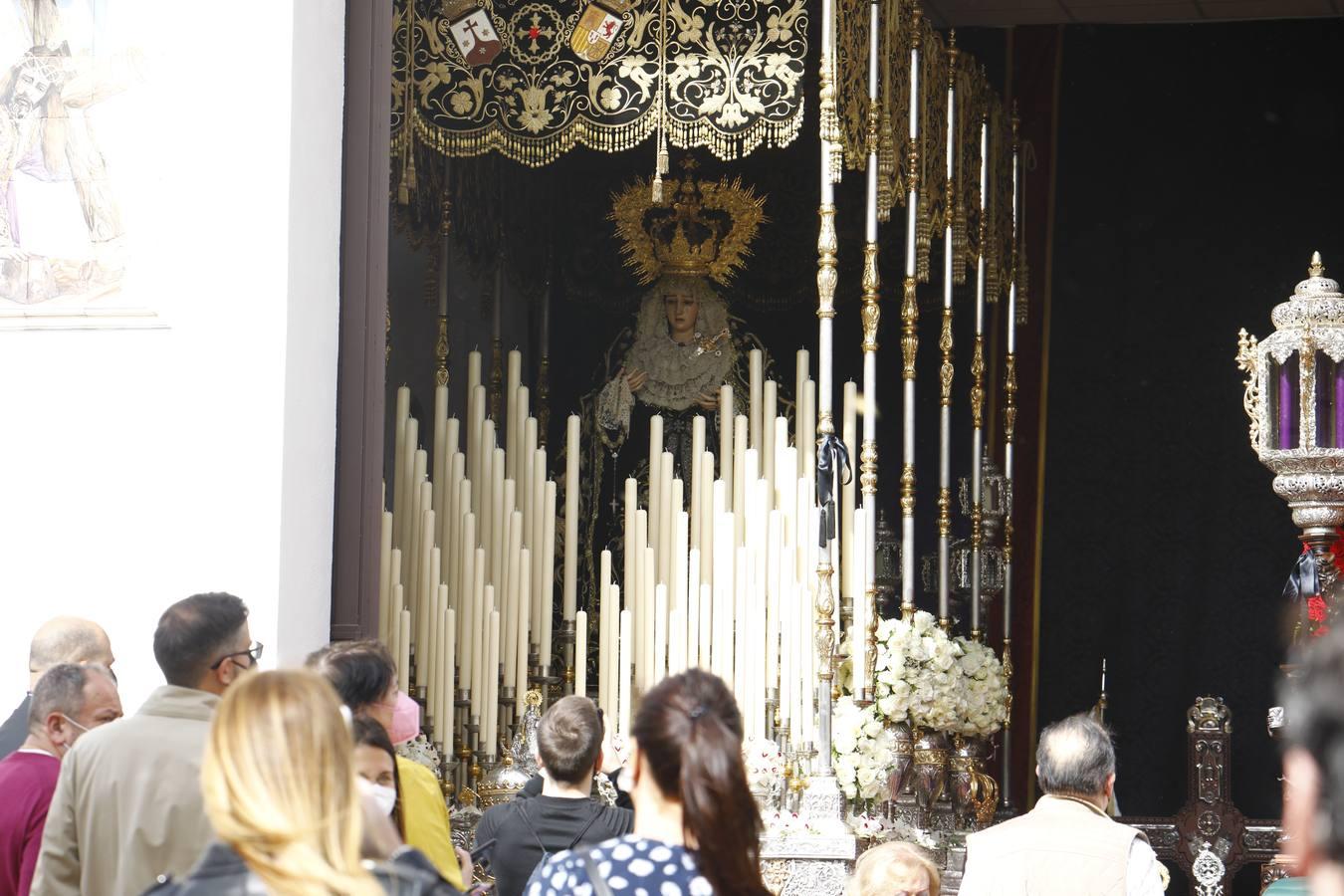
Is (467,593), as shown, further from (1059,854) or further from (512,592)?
(1059,854)

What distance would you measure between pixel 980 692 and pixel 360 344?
111 inches

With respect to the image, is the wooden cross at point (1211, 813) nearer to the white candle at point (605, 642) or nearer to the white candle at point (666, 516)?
the white candle at point (666, 516)

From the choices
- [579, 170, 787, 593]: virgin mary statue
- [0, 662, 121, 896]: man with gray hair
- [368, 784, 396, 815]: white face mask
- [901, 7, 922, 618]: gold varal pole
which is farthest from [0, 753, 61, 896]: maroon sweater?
[579, 170, 787, 593]: virgin mary statue

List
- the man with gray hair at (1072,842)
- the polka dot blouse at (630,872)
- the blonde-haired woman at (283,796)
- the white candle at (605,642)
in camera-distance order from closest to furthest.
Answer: the blonde-haired woman at (283,796), the polka dot blouse at (630,872), the man with gray hair at (1072,842), the white candle at (605,642)

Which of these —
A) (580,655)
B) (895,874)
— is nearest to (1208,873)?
(580,655)

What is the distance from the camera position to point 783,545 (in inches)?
266

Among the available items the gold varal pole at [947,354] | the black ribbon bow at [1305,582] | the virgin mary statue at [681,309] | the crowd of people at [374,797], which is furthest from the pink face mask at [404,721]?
the virgin mary statue at [681,309]

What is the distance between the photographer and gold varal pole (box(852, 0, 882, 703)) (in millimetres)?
6598

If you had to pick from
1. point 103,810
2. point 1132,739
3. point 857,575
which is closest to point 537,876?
point 103,810

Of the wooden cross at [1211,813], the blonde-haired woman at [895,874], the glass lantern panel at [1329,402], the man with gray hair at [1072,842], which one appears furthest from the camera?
the wooden cross at [1211,813]

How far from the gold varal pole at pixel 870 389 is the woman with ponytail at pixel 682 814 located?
141 inches

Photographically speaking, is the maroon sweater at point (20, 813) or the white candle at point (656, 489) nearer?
the maroon sweater at point (20, 813)

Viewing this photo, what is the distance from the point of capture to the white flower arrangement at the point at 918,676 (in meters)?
6.81

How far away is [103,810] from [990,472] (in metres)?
5.72
